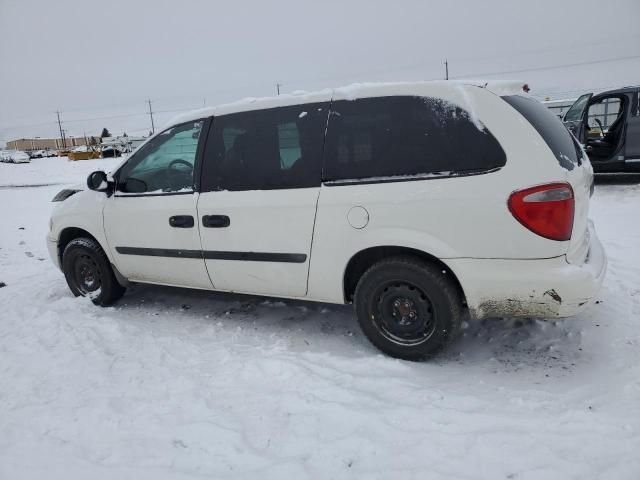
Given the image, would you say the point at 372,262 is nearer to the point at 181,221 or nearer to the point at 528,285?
the point at 528,285

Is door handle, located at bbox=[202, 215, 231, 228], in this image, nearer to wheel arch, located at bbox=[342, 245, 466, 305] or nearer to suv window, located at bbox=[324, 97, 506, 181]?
suv window, located at bbox=[324, 97, 506, 181]

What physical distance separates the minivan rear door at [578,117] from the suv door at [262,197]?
7814 millimetres

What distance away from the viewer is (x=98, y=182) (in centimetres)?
406

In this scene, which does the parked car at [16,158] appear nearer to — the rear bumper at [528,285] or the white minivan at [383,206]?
the white minivan at [383,206]

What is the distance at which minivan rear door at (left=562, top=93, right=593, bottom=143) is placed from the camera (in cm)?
901

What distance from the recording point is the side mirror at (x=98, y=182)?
4.01 metres

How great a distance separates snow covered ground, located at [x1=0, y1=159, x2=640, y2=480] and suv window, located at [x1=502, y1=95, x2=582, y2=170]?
52.4 inches

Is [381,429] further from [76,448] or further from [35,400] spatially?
[35,400]

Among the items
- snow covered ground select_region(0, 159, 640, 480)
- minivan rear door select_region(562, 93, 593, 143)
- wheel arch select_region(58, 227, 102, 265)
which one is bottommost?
snow covered ground select_region(0, 159, 640, 480)

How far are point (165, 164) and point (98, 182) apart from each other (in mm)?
682

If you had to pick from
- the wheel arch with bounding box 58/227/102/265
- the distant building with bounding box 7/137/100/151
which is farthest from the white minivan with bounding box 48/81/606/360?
the distant building with bounding box 7/137/100/151

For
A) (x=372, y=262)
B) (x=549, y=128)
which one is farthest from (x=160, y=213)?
(x=549, y=128)

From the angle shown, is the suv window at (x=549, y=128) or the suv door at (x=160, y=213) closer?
the suv window at (x=549, y=128)

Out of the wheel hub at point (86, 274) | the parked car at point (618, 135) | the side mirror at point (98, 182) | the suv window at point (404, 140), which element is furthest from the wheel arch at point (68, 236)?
the parked car at point (618, 135)
